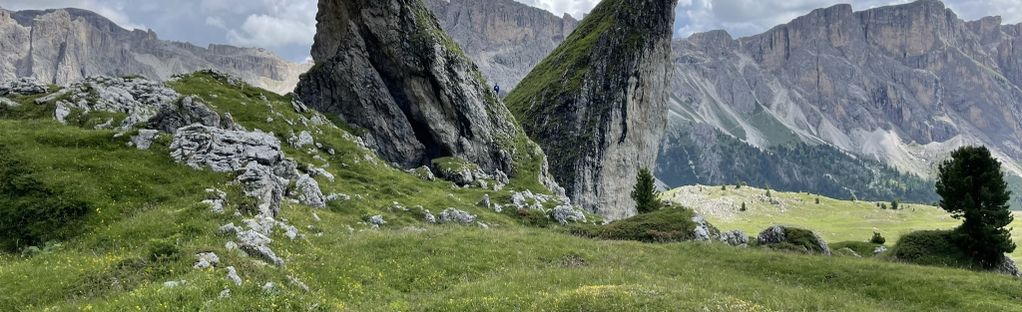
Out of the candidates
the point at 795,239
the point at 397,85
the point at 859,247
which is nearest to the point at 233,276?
the point at 795,239

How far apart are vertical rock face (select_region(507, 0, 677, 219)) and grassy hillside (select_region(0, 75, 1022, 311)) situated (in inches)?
3432

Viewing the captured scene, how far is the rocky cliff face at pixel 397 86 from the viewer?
87.9 metres

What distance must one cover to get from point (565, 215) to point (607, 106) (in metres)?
73.3

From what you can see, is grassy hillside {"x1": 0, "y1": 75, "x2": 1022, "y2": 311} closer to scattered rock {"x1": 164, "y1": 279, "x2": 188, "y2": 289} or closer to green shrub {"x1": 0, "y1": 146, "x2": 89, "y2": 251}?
scattered rock {"x1": 164, "y1": 279, "x2": 188, "y2": 289}

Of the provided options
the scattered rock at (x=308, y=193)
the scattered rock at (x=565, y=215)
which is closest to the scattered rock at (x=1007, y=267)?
the scattered rock at (x=565, y=215)

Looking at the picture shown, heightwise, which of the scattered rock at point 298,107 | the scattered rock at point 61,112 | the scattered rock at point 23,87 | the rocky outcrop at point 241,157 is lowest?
the rocky outcrop at point 241,157

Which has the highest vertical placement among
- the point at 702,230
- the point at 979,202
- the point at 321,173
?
the point at 979,202

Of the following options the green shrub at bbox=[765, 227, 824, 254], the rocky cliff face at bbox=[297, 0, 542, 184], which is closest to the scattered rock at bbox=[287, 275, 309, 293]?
the green shrub at bbox=[765, 227, 824, 254]

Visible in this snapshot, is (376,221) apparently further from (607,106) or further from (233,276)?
(607,106)

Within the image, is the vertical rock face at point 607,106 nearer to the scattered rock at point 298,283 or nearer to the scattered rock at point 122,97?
the scattered rock at point 122,97

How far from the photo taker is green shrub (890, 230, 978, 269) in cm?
4204

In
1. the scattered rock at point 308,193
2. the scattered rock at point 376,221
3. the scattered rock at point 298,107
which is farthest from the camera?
the scattered rock at point 298,107

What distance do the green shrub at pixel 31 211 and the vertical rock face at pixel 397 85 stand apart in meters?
56.4

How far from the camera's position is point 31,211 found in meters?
26.9
